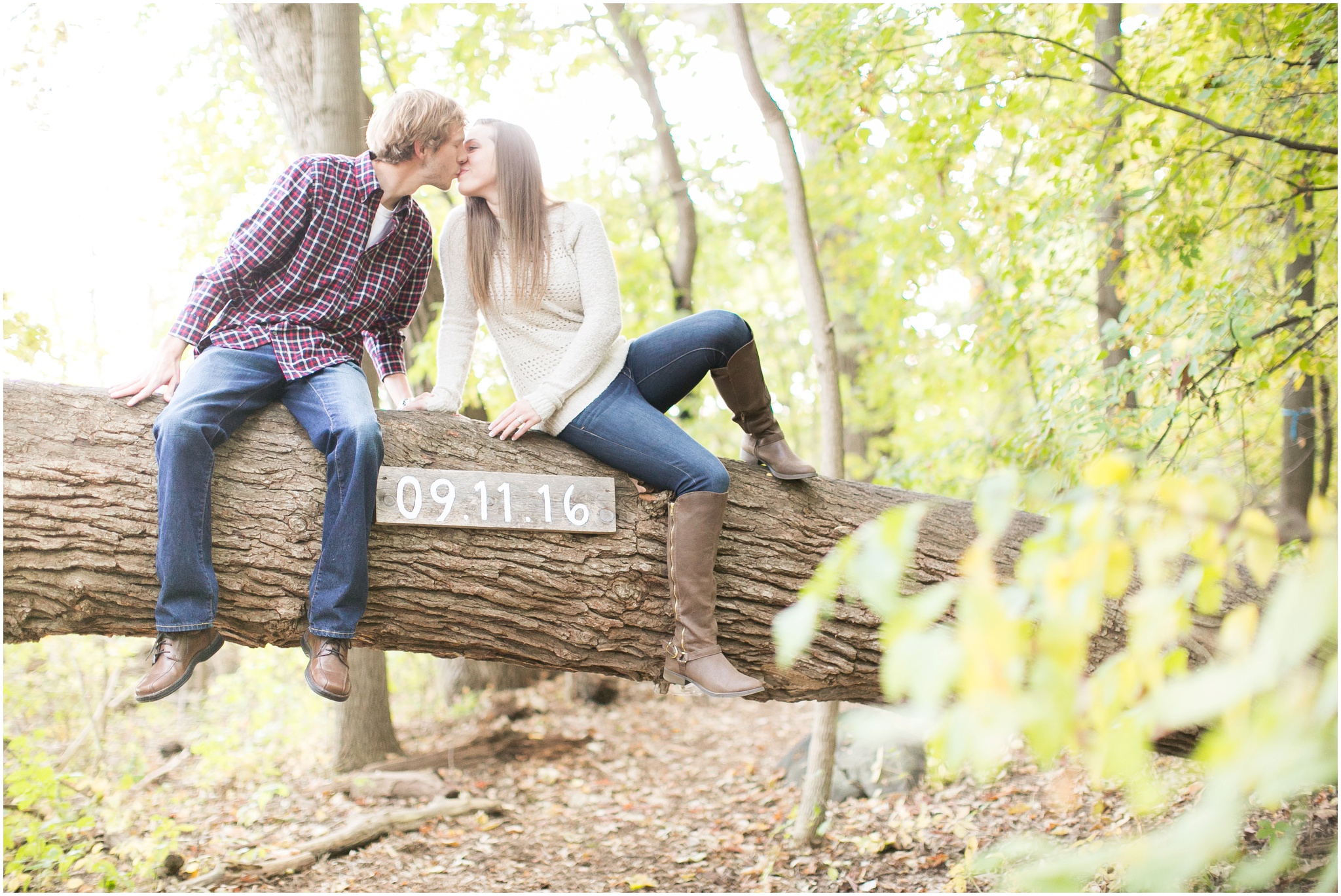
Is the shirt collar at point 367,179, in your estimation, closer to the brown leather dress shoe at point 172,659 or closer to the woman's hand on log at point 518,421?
the woman's hand on log at point 518,421

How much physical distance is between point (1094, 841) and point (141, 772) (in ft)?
17.6

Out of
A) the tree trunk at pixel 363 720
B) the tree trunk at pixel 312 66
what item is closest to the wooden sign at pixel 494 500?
the tree trunk at pixel 312 66

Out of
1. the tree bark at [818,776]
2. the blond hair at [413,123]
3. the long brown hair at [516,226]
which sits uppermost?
the blond hair at [413,123]

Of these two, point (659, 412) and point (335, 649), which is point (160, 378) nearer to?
point (335, 649)

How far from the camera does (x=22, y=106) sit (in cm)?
439

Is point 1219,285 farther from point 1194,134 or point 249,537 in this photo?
point 249,537

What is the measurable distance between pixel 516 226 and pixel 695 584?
1.27 meters

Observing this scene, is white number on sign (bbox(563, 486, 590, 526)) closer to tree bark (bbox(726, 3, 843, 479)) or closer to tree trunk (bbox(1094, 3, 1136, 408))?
tree bark (bbox(726, 3, 843, 479))

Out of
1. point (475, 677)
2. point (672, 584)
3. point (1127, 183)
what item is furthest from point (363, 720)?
point (1127, 183)

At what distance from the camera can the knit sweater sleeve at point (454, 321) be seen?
293 centimetres

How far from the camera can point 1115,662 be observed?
2.69 ft

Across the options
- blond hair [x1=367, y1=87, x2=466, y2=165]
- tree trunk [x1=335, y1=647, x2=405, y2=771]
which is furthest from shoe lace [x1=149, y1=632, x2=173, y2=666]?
tree trunk [x1=335, y1=647, x2=405, y2=771]

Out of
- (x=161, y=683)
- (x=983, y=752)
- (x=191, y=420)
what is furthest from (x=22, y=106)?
(x=983, y=752)

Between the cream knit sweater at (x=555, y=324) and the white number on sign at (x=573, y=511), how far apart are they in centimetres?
21
